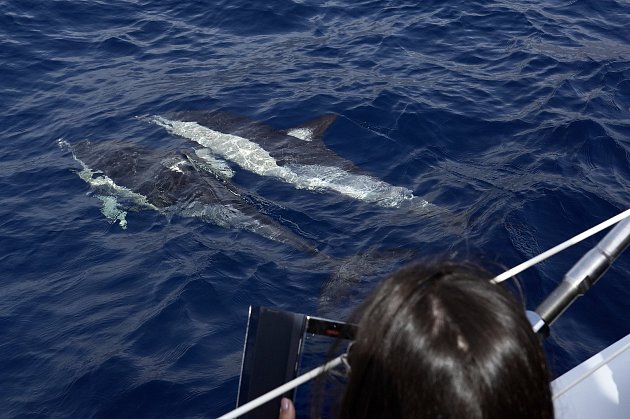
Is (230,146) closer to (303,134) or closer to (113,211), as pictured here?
(303,134)

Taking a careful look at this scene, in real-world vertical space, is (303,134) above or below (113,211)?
above

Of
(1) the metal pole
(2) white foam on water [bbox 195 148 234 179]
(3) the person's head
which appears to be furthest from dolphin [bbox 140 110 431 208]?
(3) the person's head

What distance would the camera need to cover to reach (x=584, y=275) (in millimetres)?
3242

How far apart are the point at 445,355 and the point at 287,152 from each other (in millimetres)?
8965

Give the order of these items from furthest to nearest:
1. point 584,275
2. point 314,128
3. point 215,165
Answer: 1. point 314,128
2. point 215,165
3. point 584,275

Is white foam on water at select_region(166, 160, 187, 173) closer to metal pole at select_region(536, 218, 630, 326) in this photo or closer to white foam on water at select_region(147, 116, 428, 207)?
white foam on water at select_region(147, 116, 428, 207)

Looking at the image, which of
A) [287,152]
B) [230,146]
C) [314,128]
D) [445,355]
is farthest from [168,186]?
[445,355]

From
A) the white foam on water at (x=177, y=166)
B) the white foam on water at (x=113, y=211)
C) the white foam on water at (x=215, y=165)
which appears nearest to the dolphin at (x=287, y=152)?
the white foam on water at (x=215, y=165)

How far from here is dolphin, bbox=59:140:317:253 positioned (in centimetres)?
852

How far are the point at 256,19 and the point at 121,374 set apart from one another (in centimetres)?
1089

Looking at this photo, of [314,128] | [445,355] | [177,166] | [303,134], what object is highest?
[445,355]

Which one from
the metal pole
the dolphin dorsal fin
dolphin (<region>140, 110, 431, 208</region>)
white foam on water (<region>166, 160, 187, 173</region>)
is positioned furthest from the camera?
the dolphin dorsal fin

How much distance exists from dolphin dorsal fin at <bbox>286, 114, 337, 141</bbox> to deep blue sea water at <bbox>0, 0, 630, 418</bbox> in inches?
6.9

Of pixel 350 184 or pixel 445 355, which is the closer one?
pixel 445 355
